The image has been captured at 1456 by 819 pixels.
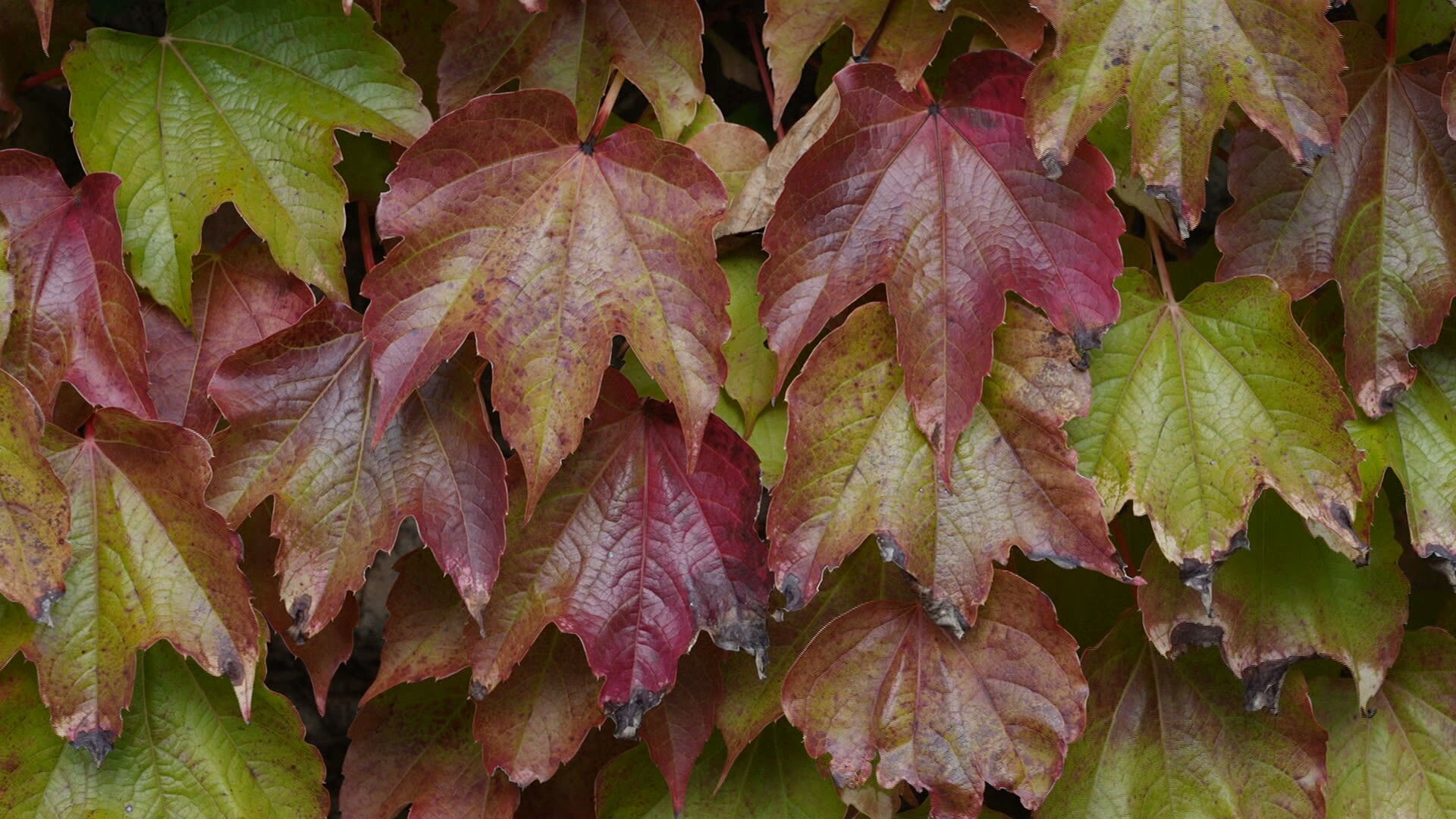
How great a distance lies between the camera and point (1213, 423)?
1042 mm

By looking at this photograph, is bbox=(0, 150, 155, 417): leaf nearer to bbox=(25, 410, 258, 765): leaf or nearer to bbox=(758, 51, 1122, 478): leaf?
bbox=(25, 410, 258, 765): leaf

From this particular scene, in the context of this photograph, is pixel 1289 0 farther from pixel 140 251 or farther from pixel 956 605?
pixel 140 251

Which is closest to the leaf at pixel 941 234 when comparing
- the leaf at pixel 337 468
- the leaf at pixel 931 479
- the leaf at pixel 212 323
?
the leaf at pixel 931 479

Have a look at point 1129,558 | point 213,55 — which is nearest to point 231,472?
point 213,55

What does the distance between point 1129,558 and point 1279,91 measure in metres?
0.53

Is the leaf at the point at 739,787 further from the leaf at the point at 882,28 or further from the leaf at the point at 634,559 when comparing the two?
the leaf at the point at 882,28

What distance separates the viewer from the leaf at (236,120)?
1069 millimetres

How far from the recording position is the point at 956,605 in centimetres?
100

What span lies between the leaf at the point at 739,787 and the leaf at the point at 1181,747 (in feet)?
0.88

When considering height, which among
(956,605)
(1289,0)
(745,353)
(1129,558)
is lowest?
(1129,558)

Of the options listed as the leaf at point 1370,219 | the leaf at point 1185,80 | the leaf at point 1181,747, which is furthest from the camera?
the leaf at point 1181,747

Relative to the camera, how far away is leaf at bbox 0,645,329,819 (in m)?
1.09

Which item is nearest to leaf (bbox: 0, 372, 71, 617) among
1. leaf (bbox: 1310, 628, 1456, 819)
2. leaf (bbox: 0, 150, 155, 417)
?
leaf (bbox: 0, 150, 155, 417)

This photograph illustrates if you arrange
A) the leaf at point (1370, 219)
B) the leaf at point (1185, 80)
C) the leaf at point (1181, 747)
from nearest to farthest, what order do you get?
the leaf at point (1185, 80), the leaf at point (1370, 219), the leaf at point (1181, 747)
